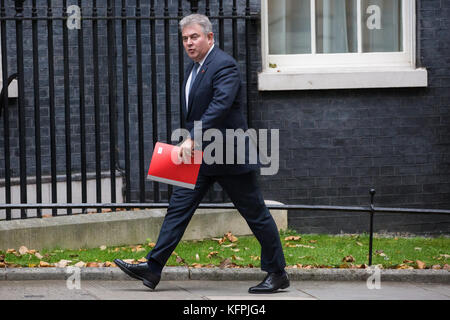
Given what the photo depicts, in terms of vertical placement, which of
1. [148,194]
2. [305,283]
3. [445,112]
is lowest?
[305,283]

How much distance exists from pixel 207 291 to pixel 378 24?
15.0 ft

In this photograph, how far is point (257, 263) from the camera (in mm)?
7805

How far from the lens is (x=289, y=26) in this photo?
10117mm

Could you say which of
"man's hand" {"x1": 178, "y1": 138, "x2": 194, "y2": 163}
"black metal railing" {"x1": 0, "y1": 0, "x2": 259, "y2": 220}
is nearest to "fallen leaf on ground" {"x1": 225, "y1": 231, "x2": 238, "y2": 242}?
"black metal railing" {"x1": 0, "y1": 0, "x2": 259, "y2": 220}

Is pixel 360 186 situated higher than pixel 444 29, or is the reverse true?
pixel 444 29

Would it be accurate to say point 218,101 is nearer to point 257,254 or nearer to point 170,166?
point 170,166

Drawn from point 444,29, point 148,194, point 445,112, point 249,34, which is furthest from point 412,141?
point 148,194

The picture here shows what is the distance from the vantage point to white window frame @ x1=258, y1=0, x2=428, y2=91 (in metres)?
9.77

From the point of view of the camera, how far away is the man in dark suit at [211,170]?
21.4 feet

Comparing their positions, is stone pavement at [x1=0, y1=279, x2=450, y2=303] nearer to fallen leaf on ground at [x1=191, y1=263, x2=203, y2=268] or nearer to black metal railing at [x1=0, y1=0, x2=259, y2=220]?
fallen leaf on ground at [x1=191, y1=263, x2=203, y2=268]

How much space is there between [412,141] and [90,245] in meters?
3.81

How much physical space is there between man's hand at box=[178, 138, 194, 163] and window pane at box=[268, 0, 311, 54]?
387 cm

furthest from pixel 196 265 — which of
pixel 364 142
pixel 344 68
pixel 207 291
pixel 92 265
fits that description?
pixel 344 68
